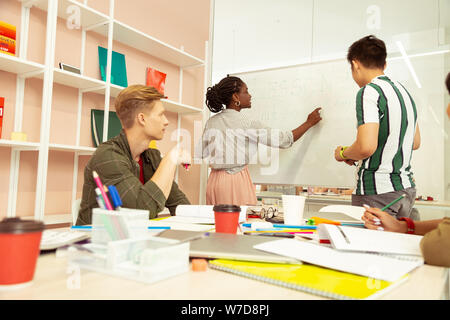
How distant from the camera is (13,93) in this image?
221cm

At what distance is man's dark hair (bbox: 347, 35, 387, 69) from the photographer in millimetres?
1642

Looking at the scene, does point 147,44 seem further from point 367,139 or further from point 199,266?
point 199,266

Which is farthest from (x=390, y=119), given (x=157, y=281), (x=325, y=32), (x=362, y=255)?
(x=325, y=32)

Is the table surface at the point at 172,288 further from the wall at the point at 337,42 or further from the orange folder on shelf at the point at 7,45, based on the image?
the wall at the point at 337,42

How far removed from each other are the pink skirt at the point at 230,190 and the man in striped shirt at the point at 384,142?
860 millimetres

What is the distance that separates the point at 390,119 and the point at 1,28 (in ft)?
7.07

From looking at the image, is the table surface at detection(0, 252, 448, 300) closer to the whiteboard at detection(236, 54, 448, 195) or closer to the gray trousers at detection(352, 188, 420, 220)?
the gray trousers at detection(352, 188, 420, 220)

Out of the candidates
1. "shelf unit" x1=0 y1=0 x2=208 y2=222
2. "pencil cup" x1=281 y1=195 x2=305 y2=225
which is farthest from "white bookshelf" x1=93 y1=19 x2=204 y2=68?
"pencil cup" x1=281 y1=195 x2=305 y2=225

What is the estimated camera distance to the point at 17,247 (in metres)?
0.44

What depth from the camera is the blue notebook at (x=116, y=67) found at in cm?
268

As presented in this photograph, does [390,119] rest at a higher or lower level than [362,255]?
higher

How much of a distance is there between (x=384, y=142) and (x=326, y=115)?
1.25 meters

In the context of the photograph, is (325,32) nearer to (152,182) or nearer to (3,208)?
(152,182)

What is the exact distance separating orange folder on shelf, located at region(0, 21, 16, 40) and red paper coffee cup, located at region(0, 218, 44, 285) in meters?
2.03
